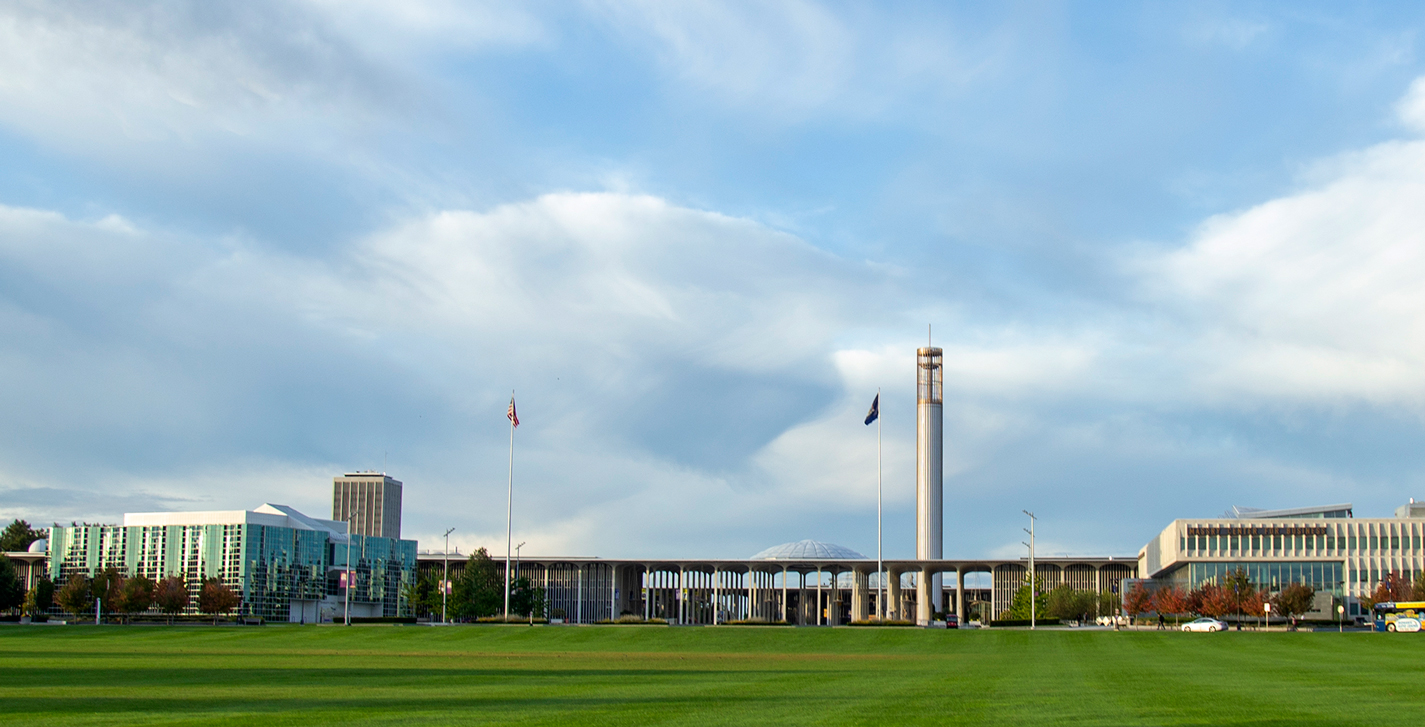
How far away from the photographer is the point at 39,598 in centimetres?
13300

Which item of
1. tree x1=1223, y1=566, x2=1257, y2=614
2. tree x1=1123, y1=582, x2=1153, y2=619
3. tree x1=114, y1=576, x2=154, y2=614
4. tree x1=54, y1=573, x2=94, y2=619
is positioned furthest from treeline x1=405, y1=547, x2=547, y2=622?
tree x1=1223, y1=566, x2=1257, y2=614

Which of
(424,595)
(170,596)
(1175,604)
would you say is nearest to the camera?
(1175,604)

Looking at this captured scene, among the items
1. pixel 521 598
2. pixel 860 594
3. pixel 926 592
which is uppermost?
pixel 521 598

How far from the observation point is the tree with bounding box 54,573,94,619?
116562 millimetres

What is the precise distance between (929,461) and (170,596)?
96418mm

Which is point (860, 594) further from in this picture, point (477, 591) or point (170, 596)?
point (170, 596)

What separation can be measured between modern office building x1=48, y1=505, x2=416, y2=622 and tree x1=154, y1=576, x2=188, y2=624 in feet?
37.8

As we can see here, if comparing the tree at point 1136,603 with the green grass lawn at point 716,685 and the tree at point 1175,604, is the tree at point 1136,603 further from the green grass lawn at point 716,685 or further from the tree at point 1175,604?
the green grass lawn at point 716,685

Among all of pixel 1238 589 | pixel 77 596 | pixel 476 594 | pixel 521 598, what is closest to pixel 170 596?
pixel 77 596

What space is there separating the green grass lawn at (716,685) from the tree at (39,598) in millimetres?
84626

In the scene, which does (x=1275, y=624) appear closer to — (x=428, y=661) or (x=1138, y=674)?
(x=1138, y=674)

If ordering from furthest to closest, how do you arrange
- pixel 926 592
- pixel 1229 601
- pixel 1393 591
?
pixel 926 592
pixel 1393 591
pixel 1229 601

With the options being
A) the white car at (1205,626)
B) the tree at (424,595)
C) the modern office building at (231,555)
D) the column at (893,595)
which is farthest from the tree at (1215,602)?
the modern office building at (231,555)

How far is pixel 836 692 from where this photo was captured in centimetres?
2730
